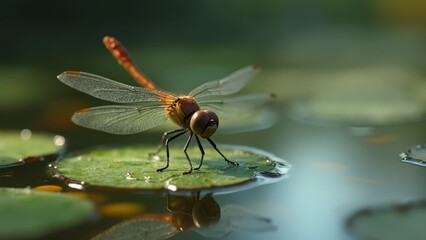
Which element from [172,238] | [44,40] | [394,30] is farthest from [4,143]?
[394,30]

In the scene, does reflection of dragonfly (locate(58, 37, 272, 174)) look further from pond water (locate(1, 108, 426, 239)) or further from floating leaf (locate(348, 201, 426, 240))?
floating leaf (locate(348, 201, 426, 240))

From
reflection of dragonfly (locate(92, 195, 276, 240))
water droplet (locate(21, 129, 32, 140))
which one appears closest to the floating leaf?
reflection of dragonfly (locate(92, 195, 276, 240))

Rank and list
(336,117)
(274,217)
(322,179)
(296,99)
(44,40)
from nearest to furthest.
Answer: (274,217)
(322,179)
(336,117)
(296,99)
(44,40)

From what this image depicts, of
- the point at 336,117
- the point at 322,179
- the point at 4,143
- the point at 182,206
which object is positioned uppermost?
the point at 336,117

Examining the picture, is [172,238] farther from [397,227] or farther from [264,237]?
[397,227]

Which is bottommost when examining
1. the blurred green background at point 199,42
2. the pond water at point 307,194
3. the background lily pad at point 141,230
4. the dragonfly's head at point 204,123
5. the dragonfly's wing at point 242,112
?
the background lily pad at point 141,230

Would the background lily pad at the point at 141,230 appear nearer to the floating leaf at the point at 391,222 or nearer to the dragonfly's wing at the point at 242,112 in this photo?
the floating leaf at the point at 391,222

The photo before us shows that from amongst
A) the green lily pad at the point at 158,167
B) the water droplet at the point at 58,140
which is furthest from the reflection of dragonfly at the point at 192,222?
the water droplet at the point at 58,140
